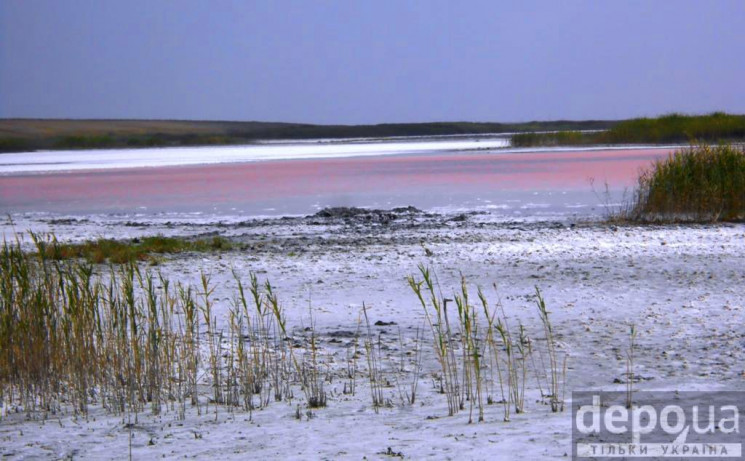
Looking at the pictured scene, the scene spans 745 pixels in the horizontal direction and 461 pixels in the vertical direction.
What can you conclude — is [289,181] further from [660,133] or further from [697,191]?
[660,133]

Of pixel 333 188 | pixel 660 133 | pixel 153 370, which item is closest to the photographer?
pixel 153 370

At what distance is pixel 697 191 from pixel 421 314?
9347 millimetres

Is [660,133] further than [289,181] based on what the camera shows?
Yes

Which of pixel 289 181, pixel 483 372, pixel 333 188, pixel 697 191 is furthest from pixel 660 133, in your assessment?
pixel 483 372

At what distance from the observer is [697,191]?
16016 millimetres

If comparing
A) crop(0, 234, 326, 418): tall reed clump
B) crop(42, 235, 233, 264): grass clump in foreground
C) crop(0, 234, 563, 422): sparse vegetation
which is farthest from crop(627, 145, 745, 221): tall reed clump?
crop(0, 234, 326, 418): tall reed clump

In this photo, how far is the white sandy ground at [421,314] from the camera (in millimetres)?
4730

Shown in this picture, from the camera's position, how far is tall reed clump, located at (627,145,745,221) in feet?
52.2

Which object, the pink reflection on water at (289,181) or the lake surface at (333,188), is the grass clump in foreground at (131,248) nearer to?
the lake surface at (333,188)

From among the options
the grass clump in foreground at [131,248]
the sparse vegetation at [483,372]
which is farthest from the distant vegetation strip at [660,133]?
the sparse vegetation at [483,372]

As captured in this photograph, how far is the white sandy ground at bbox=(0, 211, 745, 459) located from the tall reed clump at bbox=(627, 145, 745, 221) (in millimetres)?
1292

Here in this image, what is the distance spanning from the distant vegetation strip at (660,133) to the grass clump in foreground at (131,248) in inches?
1292

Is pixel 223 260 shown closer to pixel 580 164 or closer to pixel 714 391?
pixel 714 391

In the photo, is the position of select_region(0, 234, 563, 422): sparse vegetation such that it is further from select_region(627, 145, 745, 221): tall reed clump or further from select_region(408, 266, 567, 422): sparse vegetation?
select_region(627, 145, 745, 221): tall reed clump
